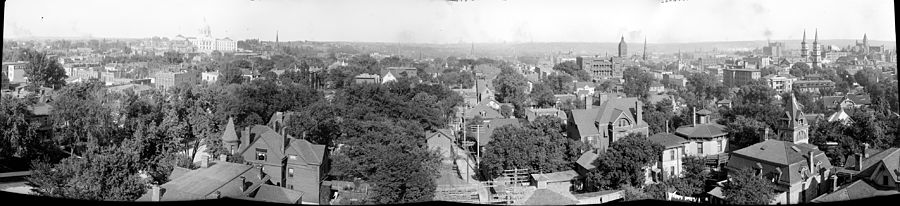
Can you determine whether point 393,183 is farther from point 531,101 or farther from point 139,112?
point 531,101

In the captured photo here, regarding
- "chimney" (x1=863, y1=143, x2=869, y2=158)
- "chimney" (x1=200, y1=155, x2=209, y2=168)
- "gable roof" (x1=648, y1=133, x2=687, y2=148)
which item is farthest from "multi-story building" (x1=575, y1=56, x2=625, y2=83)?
"chimney" (x1=200, y1=155, x2=209, y2=168)

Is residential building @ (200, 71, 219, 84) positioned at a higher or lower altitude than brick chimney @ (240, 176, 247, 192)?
higher

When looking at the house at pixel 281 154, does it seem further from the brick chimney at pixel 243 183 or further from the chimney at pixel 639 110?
the chimney at pixel 639 110

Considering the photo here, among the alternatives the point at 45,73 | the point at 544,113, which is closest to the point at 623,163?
the point at 544,113

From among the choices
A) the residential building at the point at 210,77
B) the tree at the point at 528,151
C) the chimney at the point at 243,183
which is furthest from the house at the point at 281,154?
the tree at the point at 528,151

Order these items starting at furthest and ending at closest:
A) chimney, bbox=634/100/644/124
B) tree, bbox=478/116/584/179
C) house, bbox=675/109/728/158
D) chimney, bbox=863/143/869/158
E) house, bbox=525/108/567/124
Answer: house, bbox=525/108/567/124, chimney, bbox=634/100/644/124, house, bbox=675/109/728/158, tree, bbox=478/116/584/179, chimney, bbox=863/143/869/158

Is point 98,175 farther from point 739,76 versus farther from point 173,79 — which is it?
point 739,76

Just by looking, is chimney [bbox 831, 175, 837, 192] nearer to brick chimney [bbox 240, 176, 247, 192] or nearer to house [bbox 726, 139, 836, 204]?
house [bbox 726, 139, 836, 204]
